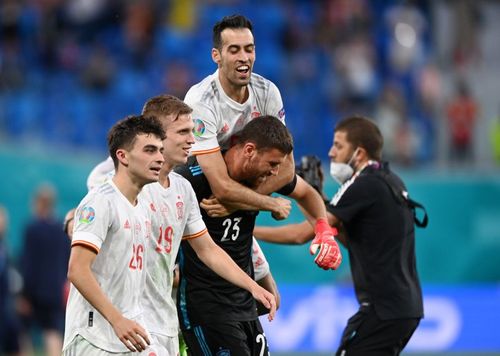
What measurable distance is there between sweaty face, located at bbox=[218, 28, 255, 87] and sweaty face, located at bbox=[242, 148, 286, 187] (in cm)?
54

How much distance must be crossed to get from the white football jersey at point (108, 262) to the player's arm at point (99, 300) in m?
0.16

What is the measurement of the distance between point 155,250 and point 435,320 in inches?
351

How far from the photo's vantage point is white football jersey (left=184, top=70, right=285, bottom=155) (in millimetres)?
7676

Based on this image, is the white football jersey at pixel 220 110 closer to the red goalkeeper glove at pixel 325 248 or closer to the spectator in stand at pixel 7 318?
the red goalkeeper glove at pixel 325 248

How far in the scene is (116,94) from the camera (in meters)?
18.8

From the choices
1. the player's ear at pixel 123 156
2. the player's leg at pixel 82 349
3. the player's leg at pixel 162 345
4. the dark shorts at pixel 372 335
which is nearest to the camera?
the player's leg at pixel 82 349

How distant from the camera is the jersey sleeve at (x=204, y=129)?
7.66 meters

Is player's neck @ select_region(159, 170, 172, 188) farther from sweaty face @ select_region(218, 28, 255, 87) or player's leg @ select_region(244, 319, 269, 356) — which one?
player's leg @ select_region(244, 319, 269, 356)

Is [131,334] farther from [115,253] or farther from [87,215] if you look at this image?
[87,215]

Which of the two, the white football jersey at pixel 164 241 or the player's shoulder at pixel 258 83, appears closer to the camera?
the white football jersey at pixel 164 241

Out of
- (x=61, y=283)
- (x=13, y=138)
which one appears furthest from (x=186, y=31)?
(x=61, y=283)

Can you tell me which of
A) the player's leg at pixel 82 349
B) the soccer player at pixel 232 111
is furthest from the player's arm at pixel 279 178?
the player's leg at pixel 82 349

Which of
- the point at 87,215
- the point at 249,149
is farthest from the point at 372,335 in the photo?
the point at 87,215

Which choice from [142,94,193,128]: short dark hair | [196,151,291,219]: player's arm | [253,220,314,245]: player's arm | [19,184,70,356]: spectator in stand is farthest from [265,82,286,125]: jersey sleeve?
[19,184,70,356]: spectator in stand
